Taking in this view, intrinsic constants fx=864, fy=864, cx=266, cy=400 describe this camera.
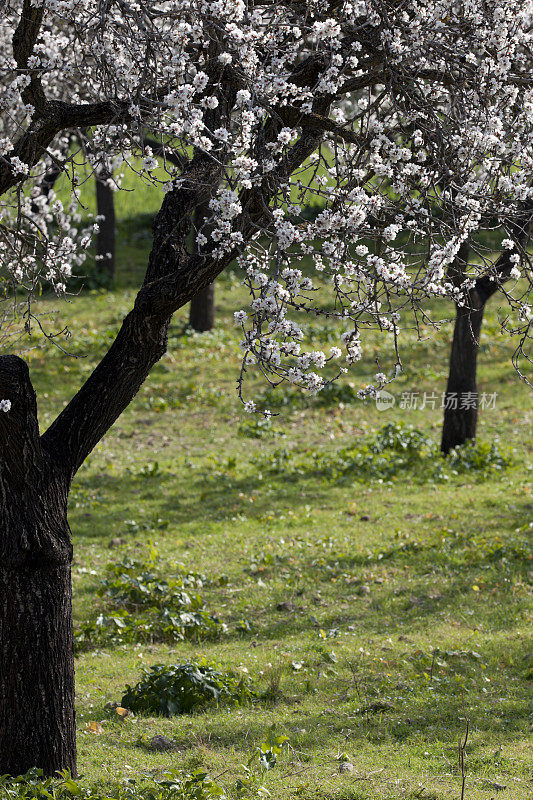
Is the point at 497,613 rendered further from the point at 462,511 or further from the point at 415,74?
the point at 415,74

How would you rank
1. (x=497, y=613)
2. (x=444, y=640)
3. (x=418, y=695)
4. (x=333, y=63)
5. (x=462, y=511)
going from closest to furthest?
1. (x=333, y=63)
2. (x=418, y=695)
3. (x=444, y=640)
4. (x=497, y=613)
5. (x=462, y=511)

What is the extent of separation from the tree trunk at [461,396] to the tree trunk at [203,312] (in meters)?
6.66

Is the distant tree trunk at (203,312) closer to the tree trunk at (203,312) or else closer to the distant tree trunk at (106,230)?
the tree trunk at (203,312)

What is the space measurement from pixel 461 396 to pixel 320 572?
4.88 meters

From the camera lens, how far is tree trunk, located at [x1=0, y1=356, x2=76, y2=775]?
17.1 ft

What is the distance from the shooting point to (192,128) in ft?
14.1

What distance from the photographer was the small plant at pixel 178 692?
6.47 m

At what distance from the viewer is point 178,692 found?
6512 mm

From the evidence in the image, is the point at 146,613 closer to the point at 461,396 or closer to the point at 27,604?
the point at 27,604

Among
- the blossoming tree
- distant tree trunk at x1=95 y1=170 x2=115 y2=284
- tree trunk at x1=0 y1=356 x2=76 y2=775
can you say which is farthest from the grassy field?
distant tree trunk at x1=95 y1=170 x2=115 y2=284

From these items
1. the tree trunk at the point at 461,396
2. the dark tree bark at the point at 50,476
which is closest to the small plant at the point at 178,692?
the dark tree bark at the point at 50,476

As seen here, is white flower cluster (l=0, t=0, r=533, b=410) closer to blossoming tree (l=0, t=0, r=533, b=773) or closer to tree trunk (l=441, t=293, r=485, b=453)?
blossoming tree (l=0, t=0, r=533, b=773)

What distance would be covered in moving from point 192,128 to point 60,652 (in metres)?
3.24

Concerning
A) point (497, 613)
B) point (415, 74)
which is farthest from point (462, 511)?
point (415, 74)
